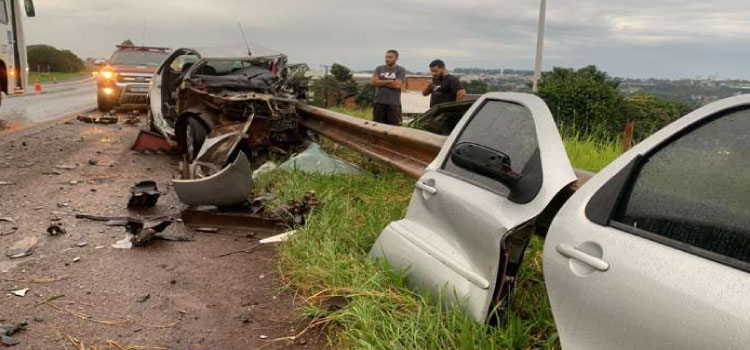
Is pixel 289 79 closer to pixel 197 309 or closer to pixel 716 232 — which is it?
pixel 197 309

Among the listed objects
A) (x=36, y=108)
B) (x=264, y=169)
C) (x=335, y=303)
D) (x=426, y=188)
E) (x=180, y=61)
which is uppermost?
(x=180, y=61)

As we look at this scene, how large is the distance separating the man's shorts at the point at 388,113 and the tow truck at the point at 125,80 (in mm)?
7966

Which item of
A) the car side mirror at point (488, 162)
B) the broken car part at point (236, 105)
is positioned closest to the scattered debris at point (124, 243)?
the broken car part at point (236, 105)

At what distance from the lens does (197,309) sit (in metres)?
3.86

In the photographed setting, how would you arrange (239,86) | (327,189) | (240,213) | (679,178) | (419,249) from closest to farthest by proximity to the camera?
(679,178)
(419,249)
(240,213)
(327,189)
(239,86)

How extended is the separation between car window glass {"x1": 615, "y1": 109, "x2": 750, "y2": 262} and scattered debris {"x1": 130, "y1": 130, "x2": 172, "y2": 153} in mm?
8916

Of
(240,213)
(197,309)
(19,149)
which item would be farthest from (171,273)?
(19,149)

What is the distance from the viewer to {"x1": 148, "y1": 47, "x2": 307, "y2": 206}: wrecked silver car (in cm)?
714

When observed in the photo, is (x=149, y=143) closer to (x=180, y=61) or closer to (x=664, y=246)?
(x=180, y=61)

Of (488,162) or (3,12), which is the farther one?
(3,12)

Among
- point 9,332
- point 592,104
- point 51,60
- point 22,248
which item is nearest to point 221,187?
point 22,248

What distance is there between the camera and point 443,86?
31.4 ft

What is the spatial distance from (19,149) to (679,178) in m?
9.87

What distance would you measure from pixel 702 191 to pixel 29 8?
52.3ft
